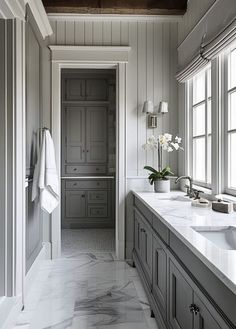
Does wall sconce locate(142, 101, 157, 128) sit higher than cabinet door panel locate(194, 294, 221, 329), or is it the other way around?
wall sconce locate(142, 101, 157, 128)

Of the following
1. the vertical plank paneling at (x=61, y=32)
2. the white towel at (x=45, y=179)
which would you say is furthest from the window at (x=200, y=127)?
the vertical plank paneling at (x=61, y=32)

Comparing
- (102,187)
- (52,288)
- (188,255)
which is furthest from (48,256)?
(188,255)

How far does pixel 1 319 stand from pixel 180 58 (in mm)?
3079

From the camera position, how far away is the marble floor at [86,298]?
2307mm

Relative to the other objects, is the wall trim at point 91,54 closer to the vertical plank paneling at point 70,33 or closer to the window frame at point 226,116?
the vertical plank paneling at point 70,33

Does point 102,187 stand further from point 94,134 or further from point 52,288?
point 52,288

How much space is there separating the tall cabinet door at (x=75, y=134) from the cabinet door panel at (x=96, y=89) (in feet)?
0.92

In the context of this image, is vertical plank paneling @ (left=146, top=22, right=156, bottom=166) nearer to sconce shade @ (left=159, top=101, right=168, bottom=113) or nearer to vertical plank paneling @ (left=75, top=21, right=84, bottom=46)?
sconce shade @ (left=159, top=101, right=168, bottom=113)

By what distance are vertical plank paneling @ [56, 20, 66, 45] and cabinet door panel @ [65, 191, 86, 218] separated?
251cm

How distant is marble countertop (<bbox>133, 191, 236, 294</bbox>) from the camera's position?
1.04 m

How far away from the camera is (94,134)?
17.9ft

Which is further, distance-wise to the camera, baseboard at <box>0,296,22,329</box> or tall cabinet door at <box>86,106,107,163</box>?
tall cabinet door at <box>86,106,107,163</box>

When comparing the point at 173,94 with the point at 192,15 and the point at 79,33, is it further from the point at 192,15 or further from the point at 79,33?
the point at 79,33

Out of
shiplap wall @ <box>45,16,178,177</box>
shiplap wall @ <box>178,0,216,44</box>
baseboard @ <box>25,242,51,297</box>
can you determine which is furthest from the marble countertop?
shiplap wall @ <box>178,0,216,44</box>
